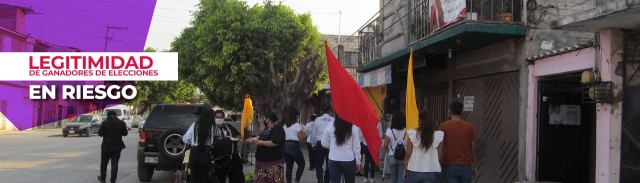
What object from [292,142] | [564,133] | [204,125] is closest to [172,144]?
[292,142]

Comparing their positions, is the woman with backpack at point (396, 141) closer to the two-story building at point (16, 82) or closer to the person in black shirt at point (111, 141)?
the person in black shirt at point (111, 141)

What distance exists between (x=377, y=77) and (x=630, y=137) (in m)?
8.01

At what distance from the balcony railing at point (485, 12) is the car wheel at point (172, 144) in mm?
4787

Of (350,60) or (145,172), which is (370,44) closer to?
(145,172)

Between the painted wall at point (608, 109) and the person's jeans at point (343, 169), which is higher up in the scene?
Answer: the painted wall at point (608, 109)

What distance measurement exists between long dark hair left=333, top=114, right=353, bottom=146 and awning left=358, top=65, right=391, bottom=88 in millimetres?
5408

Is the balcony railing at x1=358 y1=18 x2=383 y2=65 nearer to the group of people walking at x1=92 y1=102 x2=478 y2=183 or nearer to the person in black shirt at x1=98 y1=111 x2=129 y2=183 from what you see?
the group of people walking at x1=92 y1=102 x2=478 y2=183

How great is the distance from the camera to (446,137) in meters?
6.52

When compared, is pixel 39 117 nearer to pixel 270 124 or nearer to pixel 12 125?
pixel 12 125

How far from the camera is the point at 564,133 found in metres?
7.61

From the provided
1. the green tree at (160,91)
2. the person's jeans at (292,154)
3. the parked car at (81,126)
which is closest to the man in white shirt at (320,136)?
the person's jeans at (292,154)

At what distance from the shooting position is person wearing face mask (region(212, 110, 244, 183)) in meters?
7.67

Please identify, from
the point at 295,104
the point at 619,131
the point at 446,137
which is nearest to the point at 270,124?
the point at 446,137

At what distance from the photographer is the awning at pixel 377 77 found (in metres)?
12.4
